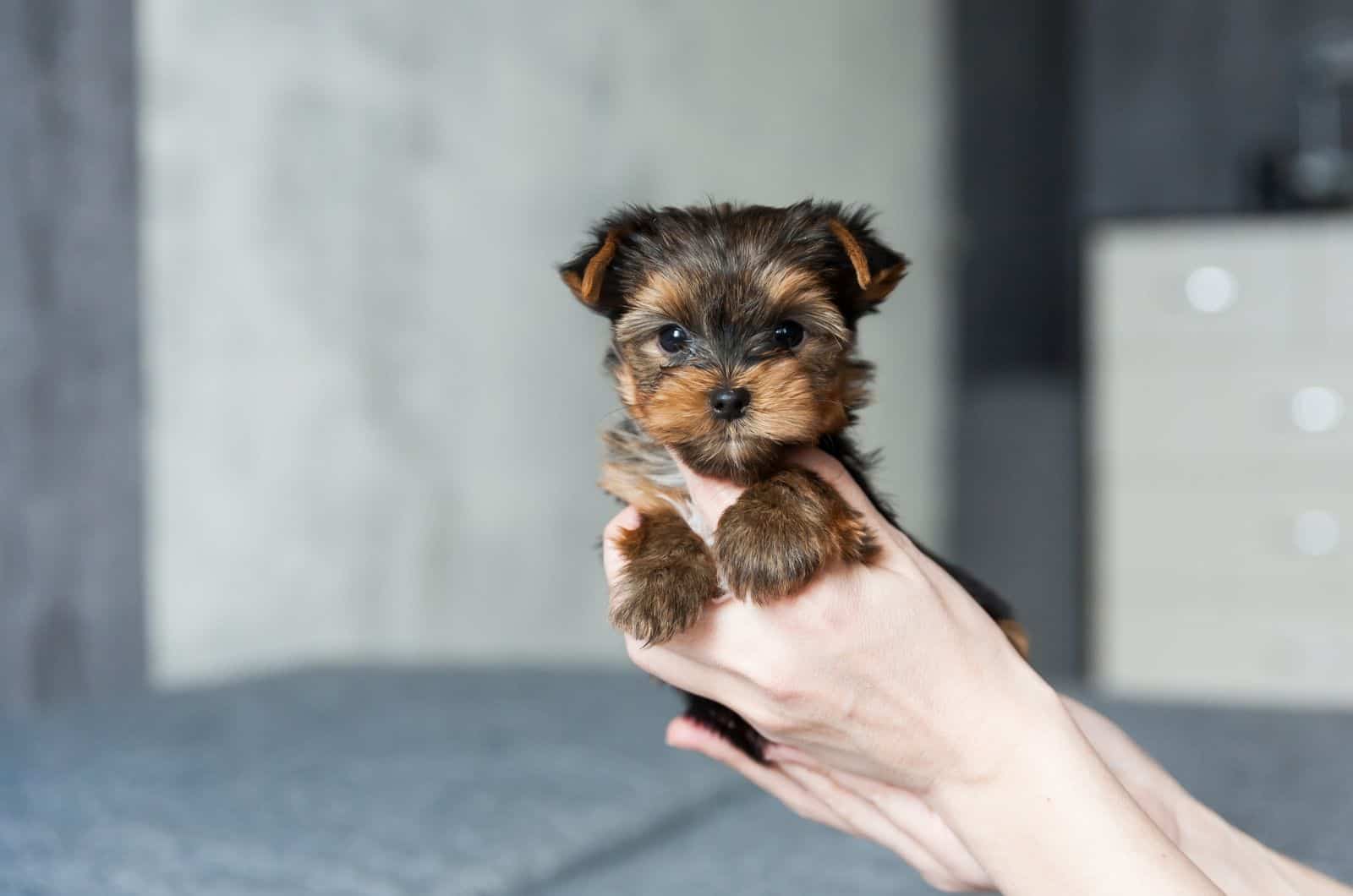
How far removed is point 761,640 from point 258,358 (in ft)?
8.65

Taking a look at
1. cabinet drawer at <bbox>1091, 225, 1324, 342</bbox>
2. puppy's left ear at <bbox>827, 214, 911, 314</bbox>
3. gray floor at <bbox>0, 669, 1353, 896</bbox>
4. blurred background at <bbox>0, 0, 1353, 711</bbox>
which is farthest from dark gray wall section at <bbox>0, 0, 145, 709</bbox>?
cabinet drawer at <bbox>1091, 225, 1324, 342</bbox>

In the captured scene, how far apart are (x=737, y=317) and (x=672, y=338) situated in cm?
9

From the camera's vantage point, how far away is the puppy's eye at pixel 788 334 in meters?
1.53

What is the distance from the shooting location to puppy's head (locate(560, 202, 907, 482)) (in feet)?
4.77

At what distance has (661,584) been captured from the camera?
150cm

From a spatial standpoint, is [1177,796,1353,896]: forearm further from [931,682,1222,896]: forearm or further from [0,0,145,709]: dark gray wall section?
[0,0,145,709]: dark gray wall section

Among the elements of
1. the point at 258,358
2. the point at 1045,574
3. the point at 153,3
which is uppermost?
the point at 153,3

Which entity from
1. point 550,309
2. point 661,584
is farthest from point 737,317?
point 550,309

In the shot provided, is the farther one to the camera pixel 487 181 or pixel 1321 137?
pixel 1321 137

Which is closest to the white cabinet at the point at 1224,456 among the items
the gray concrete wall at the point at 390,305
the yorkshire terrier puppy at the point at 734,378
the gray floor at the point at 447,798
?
the gray concrete wall at the point at 390,305

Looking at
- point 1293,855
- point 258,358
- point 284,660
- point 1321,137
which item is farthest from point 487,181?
point 1321,137

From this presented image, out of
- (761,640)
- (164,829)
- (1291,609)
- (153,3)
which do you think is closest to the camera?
(761,640)

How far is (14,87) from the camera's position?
3.09 metres

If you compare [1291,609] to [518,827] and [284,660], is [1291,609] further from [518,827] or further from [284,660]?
[518,827]
